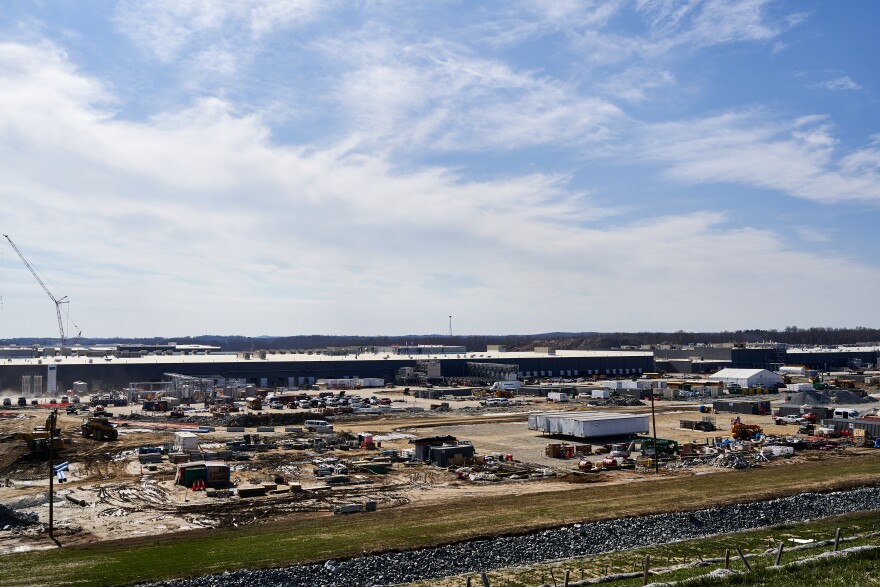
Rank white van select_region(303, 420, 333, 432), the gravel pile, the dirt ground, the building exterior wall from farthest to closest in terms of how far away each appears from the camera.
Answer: the building exterior wall
white van select_region(303, 420, 333, 432)
the dirt ground
the gravel pile

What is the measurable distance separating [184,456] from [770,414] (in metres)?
63.0

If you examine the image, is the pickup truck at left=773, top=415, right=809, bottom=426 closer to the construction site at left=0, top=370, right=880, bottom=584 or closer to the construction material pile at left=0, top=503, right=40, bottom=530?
the construction site at left=0, top=370, right=880, bottom=584

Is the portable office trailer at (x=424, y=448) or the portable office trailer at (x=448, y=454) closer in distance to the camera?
the portable office trailer at (x=448, y=454)

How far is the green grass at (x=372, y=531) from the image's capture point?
87.3 ft

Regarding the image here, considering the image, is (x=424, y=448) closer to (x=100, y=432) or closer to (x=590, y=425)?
(x=590, y=425)

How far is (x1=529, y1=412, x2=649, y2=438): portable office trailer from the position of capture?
199 feet

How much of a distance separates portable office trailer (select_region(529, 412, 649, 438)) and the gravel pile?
77.1 ft

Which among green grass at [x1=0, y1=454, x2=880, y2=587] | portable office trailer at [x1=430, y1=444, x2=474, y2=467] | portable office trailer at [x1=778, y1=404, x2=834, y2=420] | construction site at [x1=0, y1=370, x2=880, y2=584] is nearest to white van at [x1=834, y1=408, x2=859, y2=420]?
construction site at [x1=0, y1=370, x2=880, y2=584]

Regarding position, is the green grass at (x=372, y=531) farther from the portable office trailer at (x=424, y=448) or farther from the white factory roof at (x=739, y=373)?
the white factory roof at (x=739, y=373)

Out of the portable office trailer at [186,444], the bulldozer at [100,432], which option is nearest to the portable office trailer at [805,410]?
the portable office trailer at [186,444]

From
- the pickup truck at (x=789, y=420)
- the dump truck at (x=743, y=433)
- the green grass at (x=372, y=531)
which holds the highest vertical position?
the green grass at (x=372, y=531)

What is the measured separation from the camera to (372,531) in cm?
3150

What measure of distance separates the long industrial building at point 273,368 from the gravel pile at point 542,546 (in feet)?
304

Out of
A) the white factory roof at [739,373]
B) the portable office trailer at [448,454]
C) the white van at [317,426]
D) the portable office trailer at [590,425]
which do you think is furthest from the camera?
the white factory roof at [739,373]
